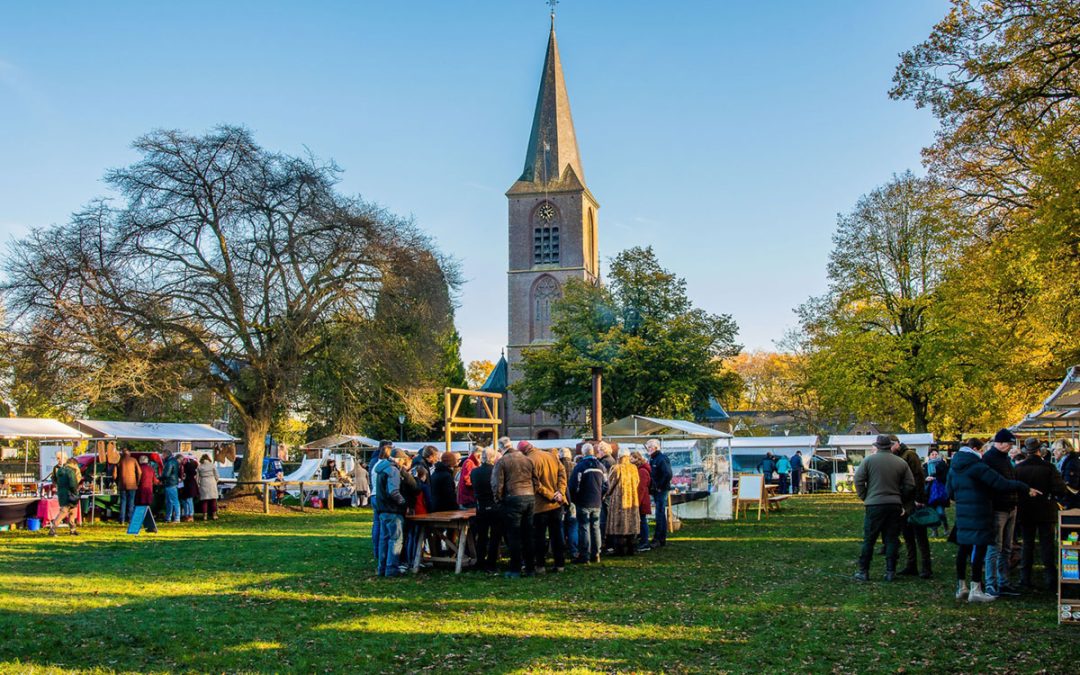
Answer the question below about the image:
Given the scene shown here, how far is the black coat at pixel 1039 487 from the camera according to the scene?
9656mm

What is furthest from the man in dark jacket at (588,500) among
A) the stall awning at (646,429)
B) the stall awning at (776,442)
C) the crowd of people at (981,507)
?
the stall awning at (776,442)

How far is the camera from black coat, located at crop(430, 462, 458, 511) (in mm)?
12664

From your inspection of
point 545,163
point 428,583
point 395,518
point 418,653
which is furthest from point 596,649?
point 545,163

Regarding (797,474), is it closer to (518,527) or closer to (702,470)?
(702,470)

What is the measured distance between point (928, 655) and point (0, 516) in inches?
649

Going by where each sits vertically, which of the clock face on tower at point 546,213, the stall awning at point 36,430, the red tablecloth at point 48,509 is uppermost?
the clock face on tower at point 546,213

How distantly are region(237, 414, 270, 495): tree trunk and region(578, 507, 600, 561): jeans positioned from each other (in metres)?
14.3

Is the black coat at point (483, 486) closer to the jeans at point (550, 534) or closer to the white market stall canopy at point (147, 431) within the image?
the jeans at point (550, 534)

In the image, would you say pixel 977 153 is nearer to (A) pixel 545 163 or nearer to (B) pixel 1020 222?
(B) pixel 1020 222

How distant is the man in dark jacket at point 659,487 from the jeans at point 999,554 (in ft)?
19.9

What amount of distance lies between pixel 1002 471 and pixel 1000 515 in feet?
Result: 1.47

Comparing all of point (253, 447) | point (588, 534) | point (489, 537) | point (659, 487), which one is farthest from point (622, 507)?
point (253, 447)

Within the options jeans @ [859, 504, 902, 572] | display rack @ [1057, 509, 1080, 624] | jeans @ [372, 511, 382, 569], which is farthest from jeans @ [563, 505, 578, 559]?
display rack @ [1057, 509, 1080, 624]

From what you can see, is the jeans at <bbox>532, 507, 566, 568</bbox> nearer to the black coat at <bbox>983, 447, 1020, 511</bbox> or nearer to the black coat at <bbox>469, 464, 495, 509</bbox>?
the black coat at <bbox>469, 464, 495, 509</bbox>
